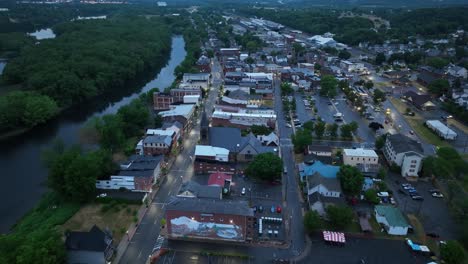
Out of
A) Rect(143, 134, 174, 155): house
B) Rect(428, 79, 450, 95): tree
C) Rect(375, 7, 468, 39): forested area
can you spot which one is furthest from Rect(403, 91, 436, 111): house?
Rect(375, 7, 468, 39): forested area

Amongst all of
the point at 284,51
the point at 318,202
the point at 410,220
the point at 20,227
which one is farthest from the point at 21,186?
the point at 284,51

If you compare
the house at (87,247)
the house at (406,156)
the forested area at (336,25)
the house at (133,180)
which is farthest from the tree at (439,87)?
the house at (87,247)

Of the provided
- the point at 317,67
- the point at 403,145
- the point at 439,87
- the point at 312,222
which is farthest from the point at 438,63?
the point at 312,222

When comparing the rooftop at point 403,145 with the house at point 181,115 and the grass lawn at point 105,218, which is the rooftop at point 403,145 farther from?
the grass lawn at point 105,218

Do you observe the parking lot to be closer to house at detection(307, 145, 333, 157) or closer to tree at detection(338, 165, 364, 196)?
tree at detection(338, 165, 364, 196)

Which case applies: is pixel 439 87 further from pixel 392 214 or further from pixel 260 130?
pixel 392 214

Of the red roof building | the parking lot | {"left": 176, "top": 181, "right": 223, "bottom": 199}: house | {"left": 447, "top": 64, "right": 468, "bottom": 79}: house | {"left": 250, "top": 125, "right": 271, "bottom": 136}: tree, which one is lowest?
the parking lot

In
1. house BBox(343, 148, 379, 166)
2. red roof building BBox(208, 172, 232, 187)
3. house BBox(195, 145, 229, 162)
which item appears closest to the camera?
red roof building BBox(208, 172, 232, 187)
